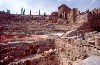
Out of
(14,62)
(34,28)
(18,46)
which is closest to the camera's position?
(14,62)

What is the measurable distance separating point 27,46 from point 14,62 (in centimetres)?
375

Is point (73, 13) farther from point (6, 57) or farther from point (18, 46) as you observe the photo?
point (6, 57)

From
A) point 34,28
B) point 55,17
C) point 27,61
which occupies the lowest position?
point 27,61

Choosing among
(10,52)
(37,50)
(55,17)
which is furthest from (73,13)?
(10,52)

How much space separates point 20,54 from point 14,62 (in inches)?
80.6

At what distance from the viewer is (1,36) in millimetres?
24375

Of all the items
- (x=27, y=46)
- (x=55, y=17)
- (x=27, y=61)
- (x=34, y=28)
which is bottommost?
(x=27, y=61)

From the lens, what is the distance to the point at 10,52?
49.5 ft

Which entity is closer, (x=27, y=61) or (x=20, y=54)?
(x=27, y=61)

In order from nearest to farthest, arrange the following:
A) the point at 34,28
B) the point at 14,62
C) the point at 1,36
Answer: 1. the point at 14,62
2. the point at 1,36
3. the point at 34,28

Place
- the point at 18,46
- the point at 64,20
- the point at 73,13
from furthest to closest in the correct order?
the point at 64,20, the point at 73,13, the point at 18,46

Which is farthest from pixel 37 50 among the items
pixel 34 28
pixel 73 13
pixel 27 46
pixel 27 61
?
pixel 73 13

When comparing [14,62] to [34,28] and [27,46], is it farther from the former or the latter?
[34,28]

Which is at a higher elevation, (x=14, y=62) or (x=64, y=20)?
(x=64, y=20)
